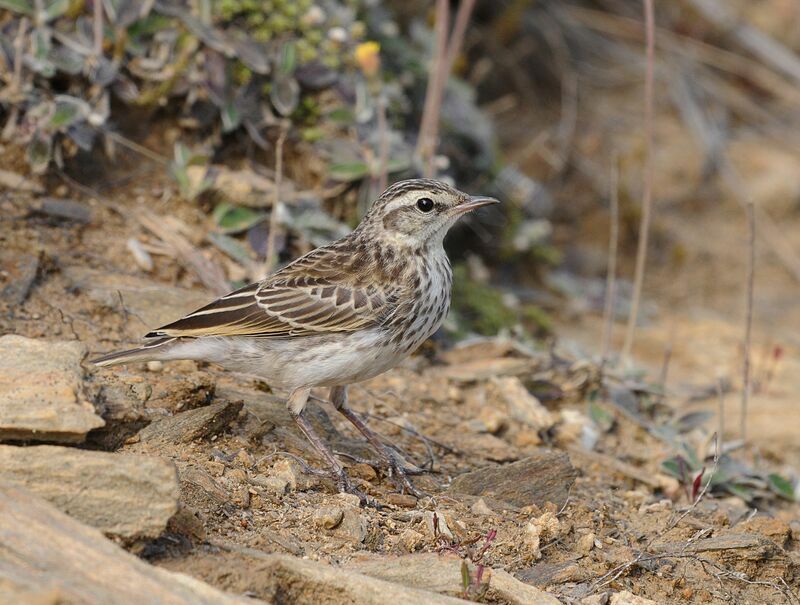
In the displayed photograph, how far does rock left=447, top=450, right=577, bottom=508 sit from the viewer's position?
5758 mm

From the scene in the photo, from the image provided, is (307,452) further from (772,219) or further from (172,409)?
(772,219)

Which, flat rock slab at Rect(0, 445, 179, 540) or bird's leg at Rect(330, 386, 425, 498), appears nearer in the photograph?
flat rock slab at Rect(0, 445, 179, 540)

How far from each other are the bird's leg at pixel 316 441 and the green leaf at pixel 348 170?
110 inches

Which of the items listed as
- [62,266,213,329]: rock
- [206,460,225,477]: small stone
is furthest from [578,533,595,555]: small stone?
[62,266,213,329]: rock

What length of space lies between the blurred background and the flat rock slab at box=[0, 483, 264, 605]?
2678mm

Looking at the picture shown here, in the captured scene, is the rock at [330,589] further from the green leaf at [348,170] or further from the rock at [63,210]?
the green leaf at [348,170]

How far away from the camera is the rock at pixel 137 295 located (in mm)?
6875

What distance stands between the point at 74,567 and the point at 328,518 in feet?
4.81

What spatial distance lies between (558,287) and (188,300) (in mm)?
4521

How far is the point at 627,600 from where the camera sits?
471 centimetres

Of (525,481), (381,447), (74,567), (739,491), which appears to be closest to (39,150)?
(381,447)

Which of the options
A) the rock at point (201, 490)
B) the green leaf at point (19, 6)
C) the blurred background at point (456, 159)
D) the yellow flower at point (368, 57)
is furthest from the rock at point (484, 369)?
the green leaf at point (19, 6)

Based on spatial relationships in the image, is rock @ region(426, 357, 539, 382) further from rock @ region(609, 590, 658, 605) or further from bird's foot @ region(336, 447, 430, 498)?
rock @ region(609, 590, 658, 605)

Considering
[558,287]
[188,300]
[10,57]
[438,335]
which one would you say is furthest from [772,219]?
[10,57]
